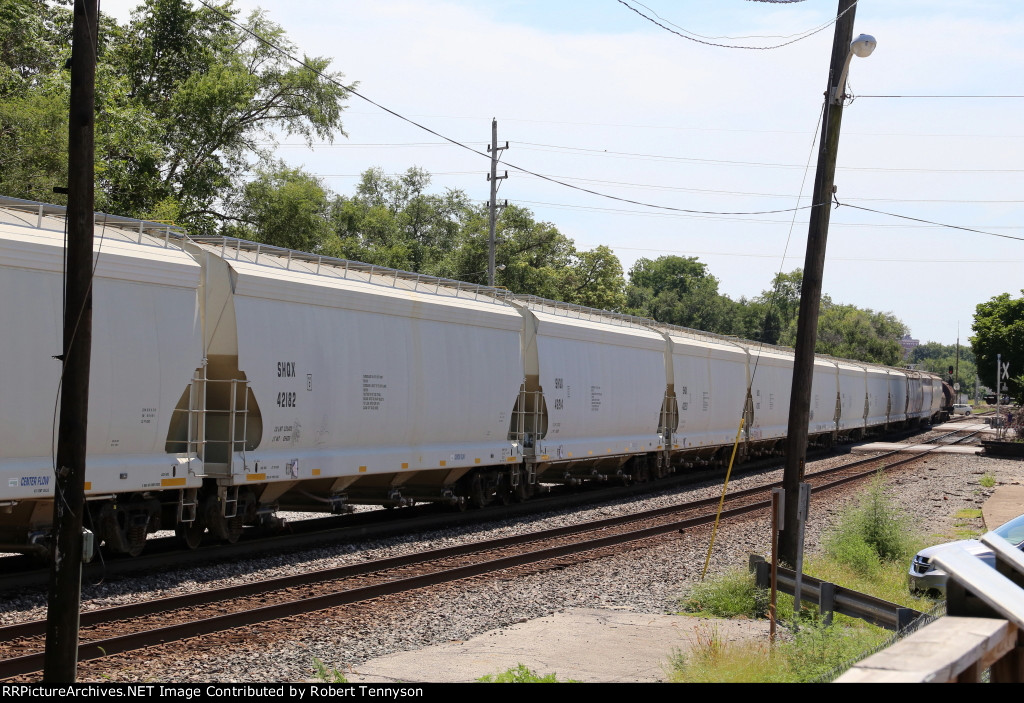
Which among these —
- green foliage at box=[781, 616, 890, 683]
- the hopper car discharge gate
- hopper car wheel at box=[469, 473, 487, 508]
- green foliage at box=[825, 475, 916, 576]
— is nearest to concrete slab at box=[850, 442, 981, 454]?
green foliage at box=[825, 475, 916, 576]

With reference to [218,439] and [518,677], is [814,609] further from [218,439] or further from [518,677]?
[218,439]

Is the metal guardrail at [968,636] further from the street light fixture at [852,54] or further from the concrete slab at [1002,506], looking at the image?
the concrete slab at [1002,506]

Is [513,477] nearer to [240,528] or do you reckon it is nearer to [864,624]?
[240,528]

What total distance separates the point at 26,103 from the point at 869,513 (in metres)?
26.7

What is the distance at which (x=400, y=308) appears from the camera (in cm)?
1706

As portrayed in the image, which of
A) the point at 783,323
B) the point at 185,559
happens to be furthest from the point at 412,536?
the point at 783,323

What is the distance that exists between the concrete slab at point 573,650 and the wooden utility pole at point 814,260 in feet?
12.6

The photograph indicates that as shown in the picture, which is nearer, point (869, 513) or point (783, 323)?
point (869, 513)

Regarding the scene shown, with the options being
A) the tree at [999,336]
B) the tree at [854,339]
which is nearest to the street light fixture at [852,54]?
the tree at [999,336]

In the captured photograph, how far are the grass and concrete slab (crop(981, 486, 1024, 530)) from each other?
10.9 ft

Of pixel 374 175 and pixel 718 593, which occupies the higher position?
pixel 374 175

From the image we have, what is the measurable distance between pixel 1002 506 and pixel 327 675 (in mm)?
20116

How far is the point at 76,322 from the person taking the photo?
27.2 ft

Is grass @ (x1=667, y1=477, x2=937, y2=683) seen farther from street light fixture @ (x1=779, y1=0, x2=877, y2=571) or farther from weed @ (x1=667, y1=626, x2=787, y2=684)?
street light fixture @ (x1=779, y1=0, x2=877, y2=571)
